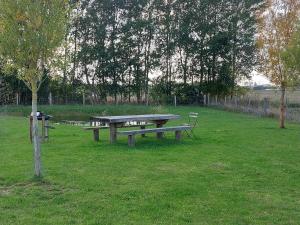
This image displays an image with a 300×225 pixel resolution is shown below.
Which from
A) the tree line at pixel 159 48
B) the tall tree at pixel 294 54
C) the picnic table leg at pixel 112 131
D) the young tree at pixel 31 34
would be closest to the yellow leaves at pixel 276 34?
the tall tree at pixel 294 54

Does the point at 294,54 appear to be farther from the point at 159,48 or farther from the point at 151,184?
the point at 159,48

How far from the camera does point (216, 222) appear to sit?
17.0ft

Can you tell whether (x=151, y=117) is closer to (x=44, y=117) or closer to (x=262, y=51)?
(x=44, y=117)

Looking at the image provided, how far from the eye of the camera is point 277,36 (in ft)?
60.8

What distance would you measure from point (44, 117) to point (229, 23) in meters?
29.3

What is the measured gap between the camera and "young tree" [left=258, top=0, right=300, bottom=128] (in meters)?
18.2

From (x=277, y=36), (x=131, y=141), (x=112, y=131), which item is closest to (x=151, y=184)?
(x=131, y=141)

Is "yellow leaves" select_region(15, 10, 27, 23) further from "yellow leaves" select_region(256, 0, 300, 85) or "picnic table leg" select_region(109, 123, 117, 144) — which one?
"yellow leaves" select_region(256, 0, 300, 85)

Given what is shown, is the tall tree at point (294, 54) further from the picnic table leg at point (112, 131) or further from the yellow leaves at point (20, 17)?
the yellow leaves at point (20, 17)

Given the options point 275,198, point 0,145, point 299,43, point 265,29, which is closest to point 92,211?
point 275,198

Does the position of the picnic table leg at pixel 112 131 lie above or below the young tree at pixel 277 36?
below

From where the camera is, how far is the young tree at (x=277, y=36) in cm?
1825

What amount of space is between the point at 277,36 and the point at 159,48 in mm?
21771

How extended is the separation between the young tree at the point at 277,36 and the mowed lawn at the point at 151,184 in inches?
274
